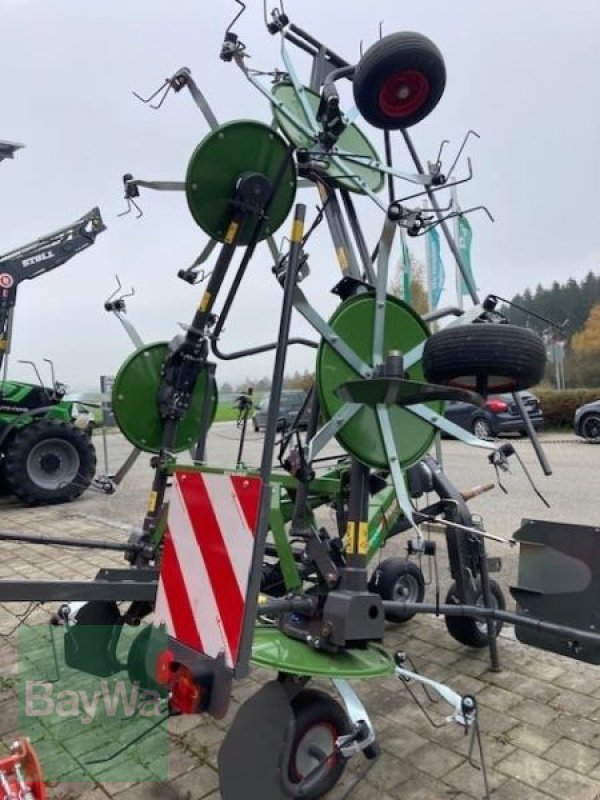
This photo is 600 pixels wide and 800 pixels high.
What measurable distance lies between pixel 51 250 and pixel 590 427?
42.2 ft

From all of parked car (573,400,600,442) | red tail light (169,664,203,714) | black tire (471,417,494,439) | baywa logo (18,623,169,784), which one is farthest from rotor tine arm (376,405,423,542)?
parked car (573,400,600,442)

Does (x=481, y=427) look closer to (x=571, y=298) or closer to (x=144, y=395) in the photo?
(x=144, y=395)

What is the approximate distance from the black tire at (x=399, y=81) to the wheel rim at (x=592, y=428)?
15.4 m

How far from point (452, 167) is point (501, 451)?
1.17 metres

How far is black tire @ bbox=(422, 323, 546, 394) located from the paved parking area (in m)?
1.60

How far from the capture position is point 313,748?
8.14ft

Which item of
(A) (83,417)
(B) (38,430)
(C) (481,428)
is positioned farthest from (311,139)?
(C) (481,428)

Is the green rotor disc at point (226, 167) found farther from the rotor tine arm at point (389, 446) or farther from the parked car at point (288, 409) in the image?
the rotor tine arm at point (389, 446)

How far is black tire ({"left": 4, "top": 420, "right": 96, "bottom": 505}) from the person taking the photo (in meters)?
9.64

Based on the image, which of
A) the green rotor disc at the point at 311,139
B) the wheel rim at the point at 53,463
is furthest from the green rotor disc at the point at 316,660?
the wheel rim at the point at 53,463

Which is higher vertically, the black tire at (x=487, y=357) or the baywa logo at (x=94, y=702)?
the black tire at (x=487, y=357)

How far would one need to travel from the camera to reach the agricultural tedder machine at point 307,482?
229 centimetres

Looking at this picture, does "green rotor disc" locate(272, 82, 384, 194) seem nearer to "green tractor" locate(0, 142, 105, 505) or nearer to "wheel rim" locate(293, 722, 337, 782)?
"wheel rim" locate(293, 722, 337, 782)

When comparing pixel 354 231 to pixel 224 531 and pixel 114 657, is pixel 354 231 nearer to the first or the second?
pixel 224 531
